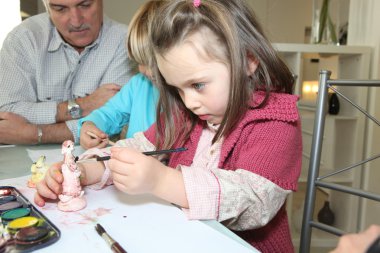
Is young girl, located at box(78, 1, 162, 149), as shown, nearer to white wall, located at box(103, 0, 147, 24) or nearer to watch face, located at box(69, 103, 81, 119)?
watch face, located at box(69, 103, 81, 119)

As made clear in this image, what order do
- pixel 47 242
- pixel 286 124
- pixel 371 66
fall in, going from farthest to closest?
pixel 371 66, pixel 286 124, pixel 47 242

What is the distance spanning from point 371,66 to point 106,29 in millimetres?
1467

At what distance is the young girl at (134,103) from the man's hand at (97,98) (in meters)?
0.09

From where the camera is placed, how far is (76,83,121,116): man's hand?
1.49 meters

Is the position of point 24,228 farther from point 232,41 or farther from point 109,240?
point 232,41

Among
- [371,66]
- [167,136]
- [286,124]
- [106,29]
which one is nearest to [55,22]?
[106,29]

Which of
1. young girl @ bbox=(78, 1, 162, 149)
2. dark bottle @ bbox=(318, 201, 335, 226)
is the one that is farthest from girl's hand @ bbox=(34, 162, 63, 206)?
dark bottle @ bbox=(318, 201, 335, 226)

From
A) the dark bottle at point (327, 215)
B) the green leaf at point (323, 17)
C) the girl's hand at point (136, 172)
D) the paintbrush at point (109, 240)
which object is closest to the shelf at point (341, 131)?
the dark bottle at point (327, 215)

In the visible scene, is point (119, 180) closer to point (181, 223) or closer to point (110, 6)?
point (181, 223)

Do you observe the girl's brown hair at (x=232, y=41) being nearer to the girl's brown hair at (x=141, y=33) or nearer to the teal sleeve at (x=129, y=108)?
the girl's brown hair at (x=141, y=33)

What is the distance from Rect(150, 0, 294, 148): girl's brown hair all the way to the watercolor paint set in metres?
0.40

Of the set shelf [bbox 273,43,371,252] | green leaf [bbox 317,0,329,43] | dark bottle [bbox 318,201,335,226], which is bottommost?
dark bottle [bbox 318,201,335,226]

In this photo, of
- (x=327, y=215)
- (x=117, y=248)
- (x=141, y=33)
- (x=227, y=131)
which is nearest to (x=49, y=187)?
(x=117, y=248)

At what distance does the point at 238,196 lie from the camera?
0.65 meters
